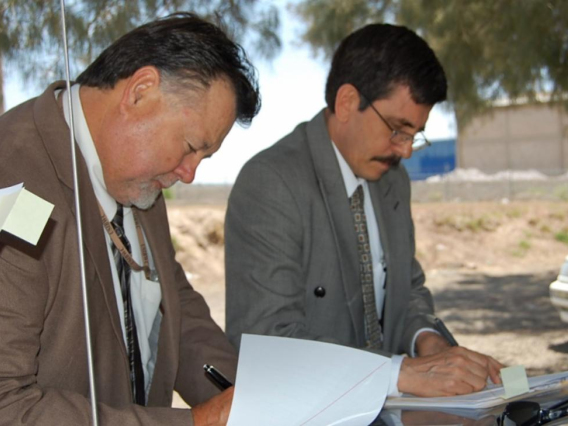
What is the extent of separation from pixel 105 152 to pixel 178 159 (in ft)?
0.53

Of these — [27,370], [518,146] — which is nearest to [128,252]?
[27,370]

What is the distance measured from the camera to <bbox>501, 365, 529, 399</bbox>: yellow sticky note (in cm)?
148

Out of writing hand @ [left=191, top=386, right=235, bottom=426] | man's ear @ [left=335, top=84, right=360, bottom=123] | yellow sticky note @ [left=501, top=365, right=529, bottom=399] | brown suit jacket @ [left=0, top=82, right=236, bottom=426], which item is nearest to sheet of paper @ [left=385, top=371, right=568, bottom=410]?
yellow sticky note @ [left=501, top=365, right=529, bottom=399]

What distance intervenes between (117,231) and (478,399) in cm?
90

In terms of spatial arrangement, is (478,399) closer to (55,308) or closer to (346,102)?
(55,308)

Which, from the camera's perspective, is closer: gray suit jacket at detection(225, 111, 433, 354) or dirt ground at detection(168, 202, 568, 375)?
gray suit jacket at detection(225, 111, 433, 354)

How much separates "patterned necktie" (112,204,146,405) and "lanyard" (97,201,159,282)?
0.01 metres

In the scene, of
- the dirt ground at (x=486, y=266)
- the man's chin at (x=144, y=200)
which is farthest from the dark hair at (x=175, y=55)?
the dirt ground at (x=486, y=266)

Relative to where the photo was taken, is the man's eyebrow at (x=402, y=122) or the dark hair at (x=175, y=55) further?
the man's eyebrow at (x=402, y=122)

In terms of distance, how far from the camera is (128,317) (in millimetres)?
1642

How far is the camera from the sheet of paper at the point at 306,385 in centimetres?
120

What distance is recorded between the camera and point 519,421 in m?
1.23

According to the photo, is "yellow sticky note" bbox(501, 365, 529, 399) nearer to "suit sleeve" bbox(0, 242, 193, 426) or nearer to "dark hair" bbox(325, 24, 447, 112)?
"suit sleeve" bbox(0, 242, 193, 426)

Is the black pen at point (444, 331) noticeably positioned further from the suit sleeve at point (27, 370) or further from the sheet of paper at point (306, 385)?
the suit sleeve at point (27, 370)
